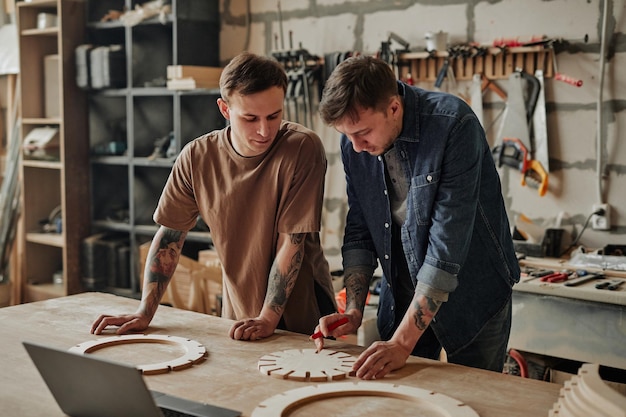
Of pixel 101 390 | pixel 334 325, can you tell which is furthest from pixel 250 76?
pixel 101 390

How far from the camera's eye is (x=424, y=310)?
1.94 meters

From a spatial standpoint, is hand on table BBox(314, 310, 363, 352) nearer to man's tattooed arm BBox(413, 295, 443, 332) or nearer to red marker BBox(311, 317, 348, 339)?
red marker BBox(311, 317, 348, 339)

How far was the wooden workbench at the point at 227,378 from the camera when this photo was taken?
164 centimetres

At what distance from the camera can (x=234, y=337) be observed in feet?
6.97

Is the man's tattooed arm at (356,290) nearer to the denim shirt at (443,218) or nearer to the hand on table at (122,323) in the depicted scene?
the denim shirt at (443,218)

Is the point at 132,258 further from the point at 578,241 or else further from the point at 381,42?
the point at 578,241

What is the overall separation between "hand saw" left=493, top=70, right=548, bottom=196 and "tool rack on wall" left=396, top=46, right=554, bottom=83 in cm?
5

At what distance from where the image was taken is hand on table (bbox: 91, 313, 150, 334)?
7.22 ft

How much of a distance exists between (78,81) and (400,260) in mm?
3335

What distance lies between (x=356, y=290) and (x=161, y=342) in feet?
1.83

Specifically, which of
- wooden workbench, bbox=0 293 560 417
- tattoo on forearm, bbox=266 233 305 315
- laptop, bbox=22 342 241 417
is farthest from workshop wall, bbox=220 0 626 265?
laptop, bbox=22 342 241 417

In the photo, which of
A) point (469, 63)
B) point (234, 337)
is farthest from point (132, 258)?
point (234, 337)

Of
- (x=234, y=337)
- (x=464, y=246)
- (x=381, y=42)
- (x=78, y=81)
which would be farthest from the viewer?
(x=78, y=81)

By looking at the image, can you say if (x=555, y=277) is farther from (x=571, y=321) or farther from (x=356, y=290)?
(x=356, y=290)
